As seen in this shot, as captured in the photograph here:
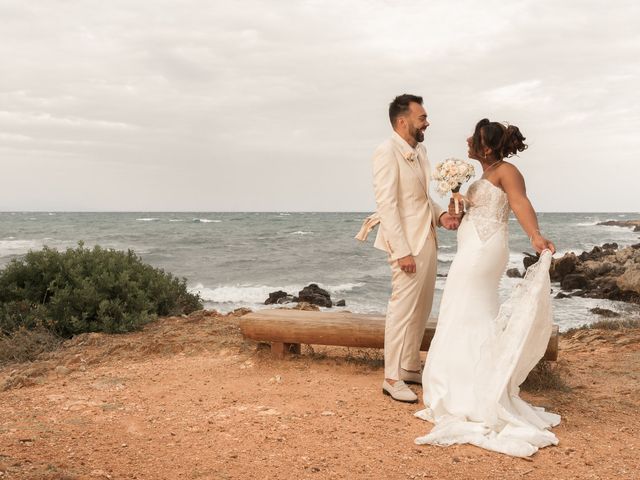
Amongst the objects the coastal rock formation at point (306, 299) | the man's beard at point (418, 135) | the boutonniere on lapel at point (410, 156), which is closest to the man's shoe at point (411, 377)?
the boutonniere on lapel at point (410, 156)

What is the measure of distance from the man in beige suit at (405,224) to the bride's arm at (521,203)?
53cm

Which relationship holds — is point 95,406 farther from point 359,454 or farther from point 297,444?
point 359,454

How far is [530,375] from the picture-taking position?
598 centimetres

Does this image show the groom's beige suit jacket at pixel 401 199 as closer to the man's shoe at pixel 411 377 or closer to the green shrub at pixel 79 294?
the man's shoe at pixel 411 377

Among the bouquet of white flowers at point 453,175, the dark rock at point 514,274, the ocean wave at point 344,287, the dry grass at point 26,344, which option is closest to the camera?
the bouquet of white flowers at point 453,175

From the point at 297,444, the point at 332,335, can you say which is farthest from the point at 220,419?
the point at 332,335

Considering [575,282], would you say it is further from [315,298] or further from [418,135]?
[418,135]

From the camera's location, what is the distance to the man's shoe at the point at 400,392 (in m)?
5.24

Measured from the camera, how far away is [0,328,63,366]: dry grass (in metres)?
7.60

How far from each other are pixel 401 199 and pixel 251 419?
2.29m

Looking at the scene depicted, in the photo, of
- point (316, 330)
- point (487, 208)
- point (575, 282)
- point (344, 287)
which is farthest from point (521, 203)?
point (575, 282)

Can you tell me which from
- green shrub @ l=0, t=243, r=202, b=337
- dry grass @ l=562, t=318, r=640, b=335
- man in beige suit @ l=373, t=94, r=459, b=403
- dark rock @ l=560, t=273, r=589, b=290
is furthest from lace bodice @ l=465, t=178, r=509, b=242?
dark rock @ l=560, t=273, r=589, b=290

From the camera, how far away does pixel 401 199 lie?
5359mm

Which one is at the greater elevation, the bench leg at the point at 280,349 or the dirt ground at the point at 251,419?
the bench leg at the point at 280,349
